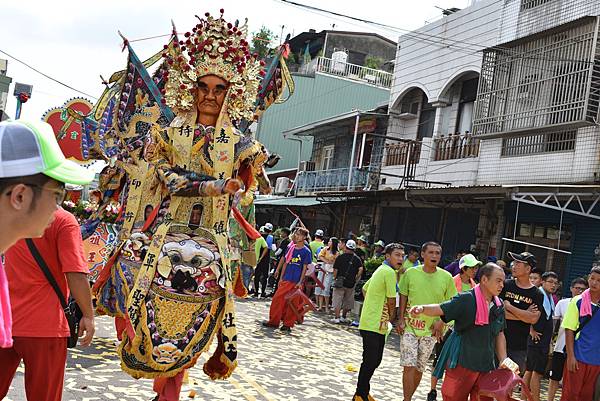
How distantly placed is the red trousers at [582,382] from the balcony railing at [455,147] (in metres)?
10.7

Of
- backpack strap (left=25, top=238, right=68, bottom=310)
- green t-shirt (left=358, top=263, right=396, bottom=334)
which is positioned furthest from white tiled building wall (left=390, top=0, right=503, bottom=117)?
backpack strap (left=25, top=238, right=68, bottom=310)

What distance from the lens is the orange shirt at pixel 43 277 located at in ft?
14.5

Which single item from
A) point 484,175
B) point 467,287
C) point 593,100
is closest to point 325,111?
point 484,175

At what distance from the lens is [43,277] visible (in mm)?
4535

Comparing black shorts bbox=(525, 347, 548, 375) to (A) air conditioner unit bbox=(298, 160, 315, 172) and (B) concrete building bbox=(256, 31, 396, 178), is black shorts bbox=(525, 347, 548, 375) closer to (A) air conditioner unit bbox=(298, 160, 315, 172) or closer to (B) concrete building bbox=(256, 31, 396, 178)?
(B) concrete building bbox=(256, 31, 396, 178)

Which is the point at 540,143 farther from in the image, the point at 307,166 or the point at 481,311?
the point at 307,166

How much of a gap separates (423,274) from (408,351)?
0.86 meters

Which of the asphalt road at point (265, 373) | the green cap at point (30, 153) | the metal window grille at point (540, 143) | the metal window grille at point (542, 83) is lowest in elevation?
the asphalt road at point (265, 373)

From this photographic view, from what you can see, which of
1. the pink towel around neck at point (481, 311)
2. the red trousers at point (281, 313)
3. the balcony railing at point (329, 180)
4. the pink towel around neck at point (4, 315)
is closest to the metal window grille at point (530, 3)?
the balcony railing at point (329, 180)

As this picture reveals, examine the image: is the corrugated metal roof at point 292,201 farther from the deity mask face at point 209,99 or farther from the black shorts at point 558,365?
the deity mask face at point 209,99

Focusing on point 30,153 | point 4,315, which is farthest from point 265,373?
point 30,153

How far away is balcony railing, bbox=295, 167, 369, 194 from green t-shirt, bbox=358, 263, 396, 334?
15.7 meters

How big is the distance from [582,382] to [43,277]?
617 centimetres

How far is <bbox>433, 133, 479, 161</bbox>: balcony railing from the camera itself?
62.3ft
